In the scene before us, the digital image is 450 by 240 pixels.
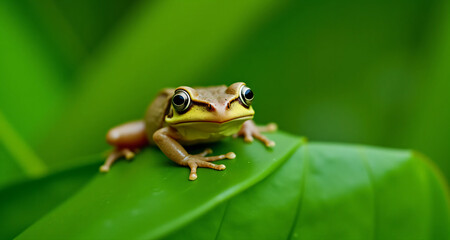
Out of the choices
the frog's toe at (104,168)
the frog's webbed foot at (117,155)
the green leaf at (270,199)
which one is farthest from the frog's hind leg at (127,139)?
the green leaf at (270,199)

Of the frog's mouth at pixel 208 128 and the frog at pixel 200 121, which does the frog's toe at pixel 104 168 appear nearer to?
the frog at pixel 200 121

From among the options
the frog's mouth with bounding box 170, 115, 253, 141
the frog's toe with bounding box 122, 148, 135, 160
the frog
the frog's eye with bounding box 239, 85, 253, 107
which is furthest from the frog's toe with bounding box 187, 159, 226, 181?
the frog's toe with bounding box 122, 148, 135, 160

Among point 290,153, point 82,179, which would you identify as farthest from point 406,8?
→ point 82,179

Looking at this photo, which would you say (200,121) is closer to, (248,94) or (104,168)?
(248,94)

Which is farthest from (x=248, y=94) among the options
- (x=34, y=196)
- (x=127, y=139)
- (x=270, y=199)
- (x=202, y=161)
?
(x=34, y=196)

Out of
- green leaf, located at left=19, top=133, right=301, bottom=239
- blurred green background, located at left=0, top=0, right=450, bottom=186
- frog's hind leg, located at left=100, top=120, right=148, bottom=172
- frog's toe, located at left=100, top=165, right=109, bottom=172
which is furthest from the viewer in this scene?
blurred green background, located at left=0, top=0, right=450, bottom=186

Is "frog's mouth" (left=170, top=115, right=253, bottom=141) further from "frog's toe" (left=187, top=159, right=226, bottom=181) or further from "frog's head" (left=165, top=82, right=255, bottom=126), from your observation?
"frog's toe" (left=187, top=159, right=226, bottom=181)

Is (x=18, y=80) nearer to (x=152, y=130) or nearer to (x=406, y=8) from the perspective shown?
(x=152, y=130)
